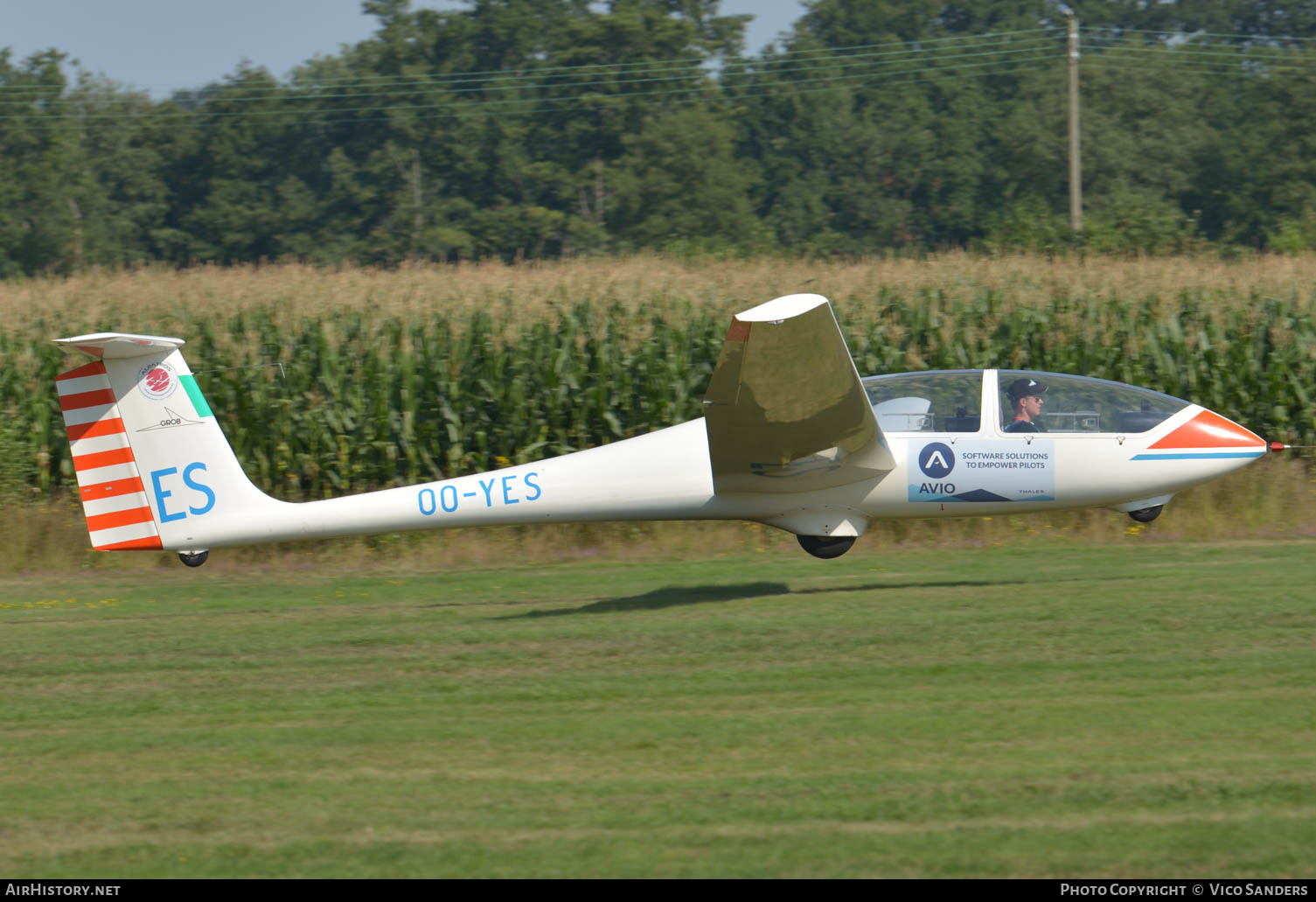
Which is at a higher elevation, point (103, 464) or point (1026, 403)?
point (103, 464)

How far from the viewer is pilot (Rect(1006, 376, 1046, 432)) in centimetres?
1123

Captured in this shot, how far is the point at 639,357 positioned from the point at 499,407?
1.77 metres

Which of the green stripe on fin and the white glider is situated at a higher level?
the green stripe on fin

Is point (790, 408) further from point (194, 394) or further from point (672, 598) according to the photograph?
point (194, 394)

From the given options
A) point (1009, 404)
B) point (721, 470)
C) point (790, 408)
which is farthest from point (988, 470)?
point (721, 470)

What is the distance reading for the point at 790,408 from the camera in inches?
410

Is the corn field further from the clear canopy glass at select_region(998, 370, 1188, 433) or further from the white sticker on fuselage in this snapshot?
the white sticker on fuselage

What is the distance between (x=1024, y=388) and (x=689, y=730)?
5.12m

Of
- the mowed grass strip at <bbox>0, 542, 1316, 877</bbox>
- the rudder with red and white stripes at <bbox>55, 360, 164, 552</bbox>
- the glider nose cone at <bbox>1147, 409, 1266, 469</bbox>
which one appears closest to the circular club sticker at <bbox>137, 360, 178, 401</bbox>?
the rudder with red and white stripes at <bbox>55, 360, 164, 552</bbox>

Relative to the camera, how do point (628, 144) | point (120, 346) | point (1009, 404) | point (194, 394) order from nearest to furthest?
point (120, 346) → point (1009, 404) → point (194, 394) → point (628, 144)

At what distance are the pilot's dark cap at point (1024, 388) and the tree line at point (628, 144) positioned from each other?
118 ft

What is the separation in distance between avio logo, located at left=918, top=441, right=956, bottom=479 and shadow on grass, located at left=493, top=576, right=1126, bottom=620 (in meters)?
1.17
